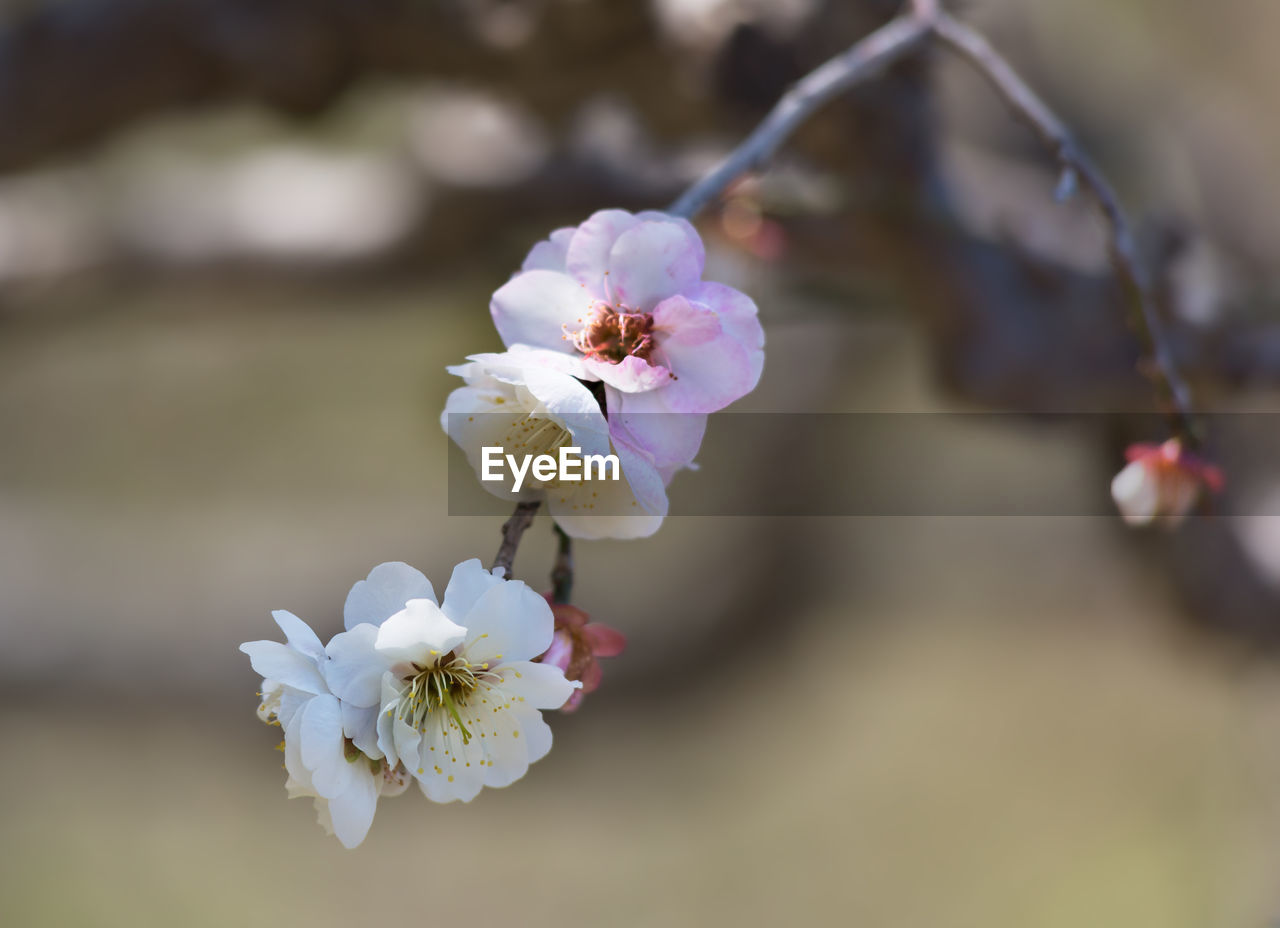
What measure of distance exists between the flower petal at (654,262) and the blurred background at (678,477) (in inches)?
17.7

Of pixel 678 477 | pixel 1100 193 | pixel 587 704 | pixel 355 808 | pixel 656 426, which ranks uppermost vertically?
pixel 678 477

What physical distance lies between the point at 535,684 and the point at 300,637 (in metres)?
0.07

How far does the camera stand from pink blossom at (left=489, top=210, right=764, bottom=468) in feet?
0.96

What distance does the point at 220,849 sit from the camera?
186 cm

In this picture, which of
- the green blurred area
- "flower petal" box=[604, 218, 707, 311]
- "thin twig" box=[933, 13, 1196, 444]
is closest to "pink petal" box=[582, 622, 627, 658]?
"flower petal" box=[604, 218, 707, 311]

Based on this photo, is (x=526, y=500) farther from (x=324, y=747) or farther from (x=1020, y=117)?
(x=1020, y=117)

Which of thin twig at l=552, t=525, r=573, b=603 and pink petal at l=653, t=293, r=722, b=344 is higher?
pink petal at l=653, t=293, r=722, b=344

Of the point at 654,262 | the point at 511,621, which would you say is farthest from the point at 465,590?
the point at 654,262

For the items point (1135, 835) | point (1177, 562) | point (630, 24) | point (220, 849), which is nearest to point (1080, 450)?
point (1177, 562)

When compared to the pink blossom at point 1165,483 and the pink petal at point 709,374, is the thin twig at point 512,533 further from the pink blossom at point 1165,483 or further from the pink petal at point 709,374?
the pink blossom at point 1165,483

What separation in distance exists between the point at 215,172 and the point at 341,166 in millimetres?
241

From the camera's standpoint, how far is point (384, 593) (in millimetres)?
274

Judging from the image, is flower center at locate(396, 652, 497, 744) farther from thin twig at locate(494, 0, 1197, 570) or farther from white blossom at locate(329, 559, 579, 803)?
thin twig at locate(494, 0, 1197, 570)

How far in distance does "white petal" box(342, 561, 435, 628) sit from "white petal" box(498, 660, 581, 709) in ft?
0.11
